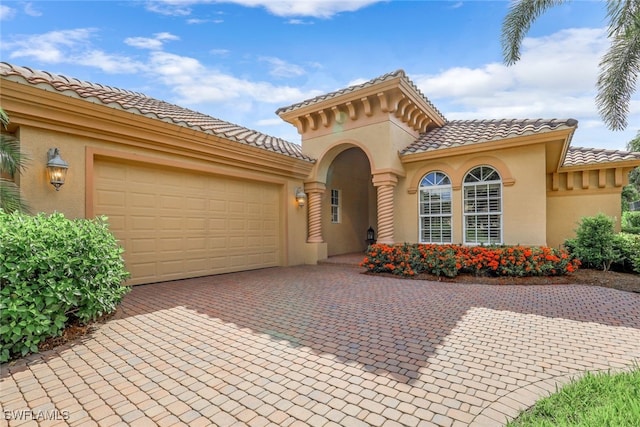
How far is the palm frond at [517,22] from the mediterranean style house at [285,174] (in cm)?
221

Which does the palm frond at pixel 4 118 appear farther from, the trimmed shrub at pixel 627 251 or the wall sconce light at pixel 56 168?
the trimmed shrub at pixel 627 251

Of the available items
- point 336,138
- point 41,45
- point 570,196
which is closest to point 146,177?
point 41,45

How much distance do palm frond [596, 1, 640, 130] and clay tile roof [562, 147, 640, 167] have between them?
221 cm

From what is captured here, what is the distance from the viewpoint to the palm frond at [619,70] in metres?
6.89

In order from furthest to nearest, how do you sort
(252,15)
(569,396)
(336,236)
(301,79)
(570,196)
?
1. (336,236)
2. (301,79)
3. (570,196)
4. (252,15)
5. (569,396)

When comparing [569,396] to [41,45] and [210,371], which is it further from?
[41,45]

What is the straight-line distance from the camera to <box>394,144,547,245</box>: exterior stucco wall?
8.75 meters

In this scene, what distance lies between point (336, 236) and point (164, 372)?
10.9m

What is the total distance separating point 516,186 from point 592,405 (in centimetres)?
811

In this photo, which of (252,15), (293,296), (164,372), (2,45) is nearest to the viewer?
(164,372)

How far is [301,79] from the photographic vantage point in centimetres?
1207

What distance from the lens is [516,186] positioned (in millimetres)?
9078

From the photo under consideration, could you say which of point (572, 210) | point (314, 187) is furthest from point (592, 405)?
point (572, 210)

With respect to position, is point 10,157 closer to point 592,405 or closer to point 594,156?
point 592,405
